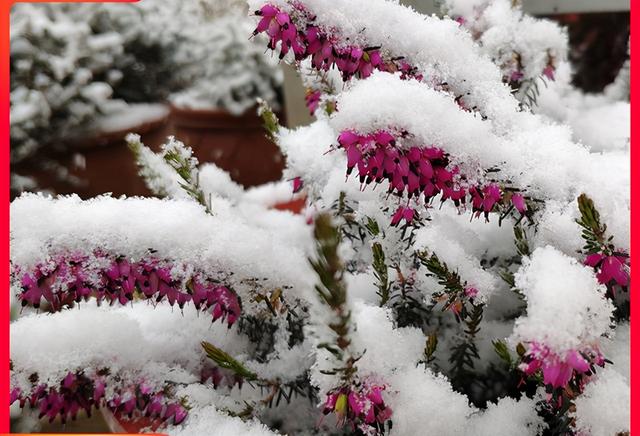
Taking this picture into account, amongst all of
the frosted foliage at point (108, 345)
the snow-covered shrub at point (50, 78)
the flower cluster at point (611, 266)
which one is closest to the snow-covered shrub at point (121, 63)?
the snow-covered shrub at point (50, 78)

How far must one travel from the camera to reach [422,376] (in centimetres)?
52

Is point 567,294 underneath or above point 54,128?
above

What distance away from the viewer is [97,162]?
188 centimetres

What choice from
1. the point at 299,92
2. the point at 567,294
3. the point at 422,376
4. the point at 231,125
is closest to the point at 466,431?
the point at 422,376

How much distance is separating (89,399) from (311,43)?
38 centimetres

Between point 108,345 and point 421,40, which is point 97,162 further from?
point 421,40

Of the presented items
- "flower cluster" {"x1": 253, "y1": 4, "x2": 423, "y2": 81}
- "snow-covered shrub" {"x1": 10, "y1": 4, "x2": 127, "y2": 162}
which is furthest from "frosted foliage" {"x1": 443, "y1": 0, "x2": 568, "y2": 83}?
"snow-covered shrub" {"x1": 10, "y1": 4, "x2": 127, "y2": 162}

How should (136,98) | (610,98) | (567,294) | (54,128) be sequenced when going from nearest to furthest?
(567,294), (610,98), (54,128), (136,98)

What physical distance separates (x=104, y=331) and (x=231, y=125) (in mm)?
1586

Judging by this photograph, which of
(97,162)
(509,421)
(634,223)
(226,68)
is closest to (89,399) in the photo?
(509,421)

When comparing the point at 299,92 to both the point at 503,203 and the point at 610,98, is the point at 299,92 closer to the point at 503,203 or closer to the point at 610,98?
the point at 610,98

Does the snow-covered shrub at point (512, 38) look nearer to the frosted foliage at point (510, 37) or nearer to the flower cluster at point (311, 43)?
the frosted foliage at point (510, 37)

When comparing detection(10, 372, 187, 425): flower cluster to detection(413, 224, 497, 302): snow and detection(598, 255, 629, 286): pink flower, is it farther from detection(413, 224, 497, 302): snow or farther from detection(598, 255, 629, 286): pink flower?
detection(598, 255, 629, 286): pink flower

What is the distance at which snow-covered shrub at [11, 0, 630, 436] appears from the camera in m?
0.44
